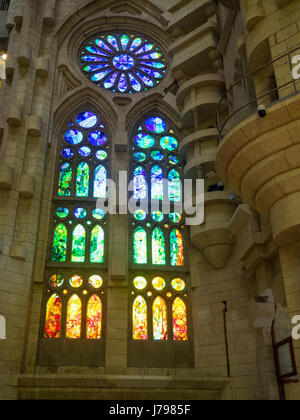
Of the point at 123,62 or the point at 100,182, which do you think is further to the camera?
the point at 123,62

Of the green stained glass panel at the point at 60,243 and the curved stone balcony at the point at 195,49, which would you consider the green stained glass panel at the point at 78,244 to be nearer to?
the green stained glass panel at the point at 60,243

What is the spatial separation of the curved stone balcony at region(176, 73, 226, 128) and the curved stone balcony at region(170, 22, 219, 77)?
87 centimetres

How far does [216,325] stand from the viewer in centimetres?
1191

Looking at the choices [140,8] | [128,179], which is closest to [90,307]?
[128,179]

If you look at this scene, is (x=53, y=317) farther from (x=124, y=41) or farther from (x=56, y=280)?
(x=124, y=41)

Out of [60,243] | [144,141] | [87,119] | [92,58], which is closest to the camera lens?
[60,243]

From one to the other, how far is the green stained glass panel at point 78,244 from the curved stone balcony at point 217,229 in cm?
308

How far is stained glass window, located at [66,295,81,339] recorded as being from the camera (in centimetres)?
1190

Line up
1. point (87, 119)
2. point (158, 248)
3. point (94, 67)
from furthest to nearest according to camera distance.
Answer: point (94, 67) < point (87, 119) < point (158, 248)

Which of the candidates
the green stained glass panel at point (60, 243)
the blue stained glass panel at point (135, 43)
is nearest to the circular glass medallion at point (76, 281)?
the green stained glass panel at point (60, 243)

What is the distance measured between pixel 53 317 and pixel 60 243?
2.07m

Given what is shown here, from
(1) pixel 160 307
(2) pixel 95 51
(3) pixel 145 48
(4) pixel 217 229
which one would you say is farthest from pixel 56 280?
(3) pixel 145 48

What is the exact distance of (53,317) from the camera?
12.0m
